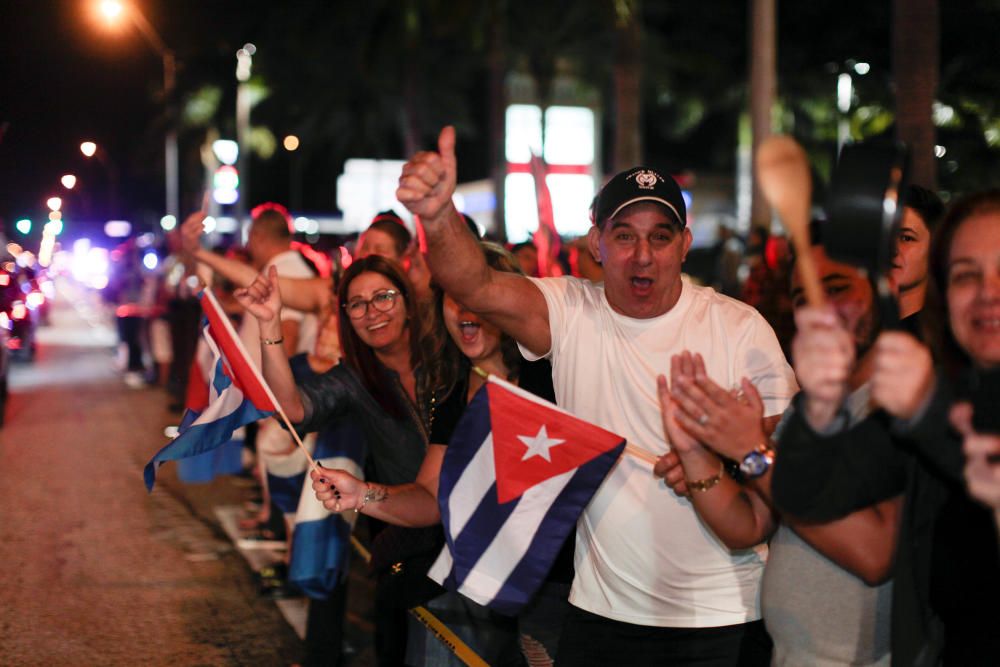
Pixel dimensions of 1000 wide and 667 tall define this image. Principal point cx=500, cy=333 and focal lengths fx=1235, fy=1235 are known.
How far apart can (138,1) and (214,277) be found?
2772 cm

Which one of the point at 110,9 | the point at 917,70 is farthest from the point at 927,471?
the point at 110,9

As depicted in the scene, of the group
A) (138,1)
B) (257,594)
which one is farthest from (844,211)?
(138,1)

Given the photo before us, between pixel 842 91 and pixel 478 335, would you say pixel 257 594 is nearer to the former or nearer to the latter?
pixel 478 335

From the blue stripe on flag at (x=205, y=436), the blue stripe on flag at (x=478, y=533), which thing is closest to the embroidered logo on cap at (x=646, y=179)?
the blue stripe on flag at (x=478, y=533)

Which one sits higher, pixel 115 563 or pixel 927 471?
pixel 927 471

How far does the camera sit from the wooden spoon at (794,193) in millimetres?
2408

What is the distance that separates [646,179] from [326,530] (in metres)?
2.69

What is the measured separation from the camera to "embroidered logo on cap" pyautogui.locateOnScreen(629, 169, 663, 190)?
144 inches

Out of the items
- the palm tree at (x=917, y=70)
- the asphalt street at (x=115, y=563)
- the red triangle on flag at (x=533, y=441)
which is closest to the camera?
the red triangle on flag at (x=533, y=441)

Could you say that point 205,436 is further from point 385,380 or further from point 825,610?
point 825,610

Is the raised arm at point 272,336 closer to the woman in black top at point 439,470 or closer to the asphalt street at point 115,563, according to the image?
the woman in black top at point 439,470

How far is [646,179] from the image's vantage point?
3691 mm

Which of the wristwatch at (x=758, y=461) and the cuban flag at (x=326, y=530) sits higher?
the wristwatch at (x=758, y=461)

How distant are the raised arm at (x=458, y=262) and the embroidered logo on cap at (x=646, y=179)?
0.44m
